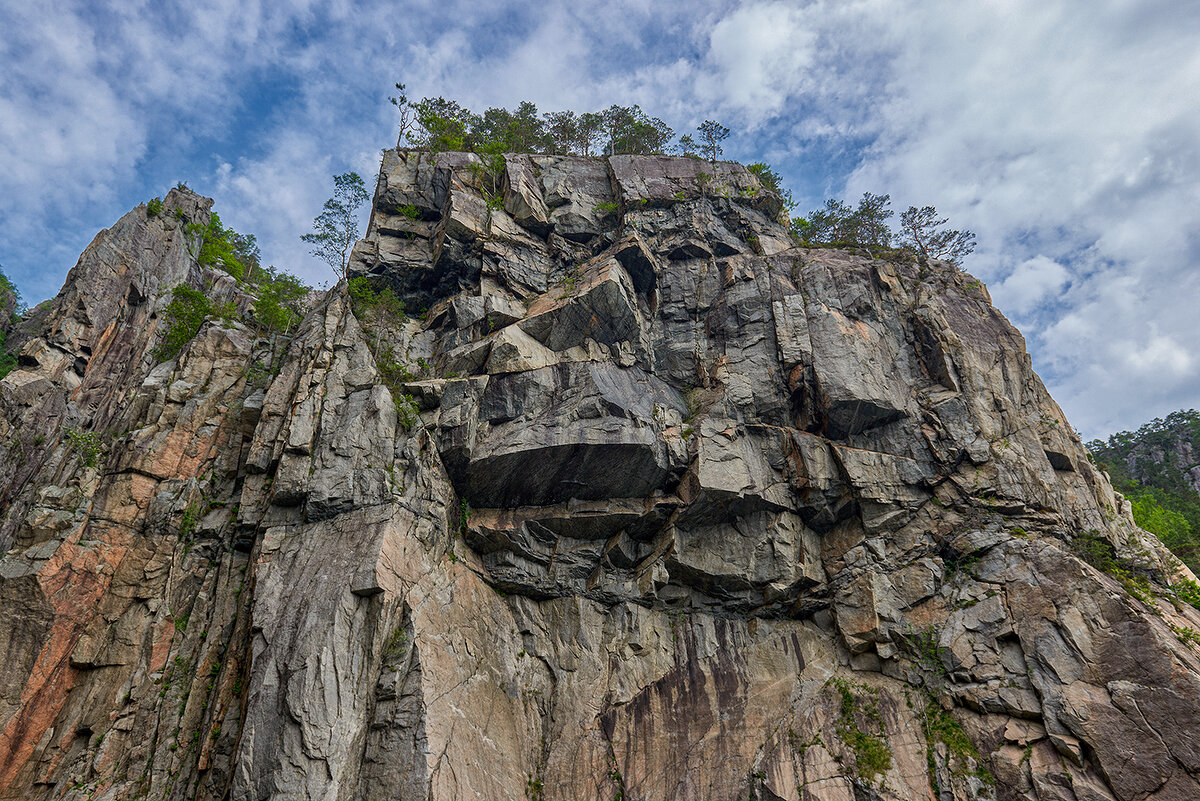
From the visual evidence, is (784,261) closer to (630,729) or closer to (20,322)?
(630,729)

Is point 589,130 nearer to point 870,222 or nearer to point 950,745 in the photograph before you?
point 870,222

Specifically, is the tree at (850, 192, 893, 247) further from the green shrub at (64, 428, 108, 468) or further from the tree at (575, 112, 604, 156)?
the green shrub at (64, 428, 108, 468)

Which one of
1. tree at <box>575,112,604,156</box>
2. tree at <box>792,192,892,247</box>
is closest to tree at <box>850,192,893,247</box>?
tree at <box>792,192,892,247</box>

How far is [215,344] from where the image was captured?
23047 mm

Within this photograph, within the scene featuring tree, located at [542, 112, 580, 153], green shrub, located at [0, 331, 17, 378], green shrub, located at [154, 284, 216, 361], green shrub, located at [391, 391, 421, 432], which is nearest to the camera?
green shrub, located at [391, 391, 421, 432]

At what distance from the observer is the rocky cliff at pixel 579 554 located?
14422 millimetres

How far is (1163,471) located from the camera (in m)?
44.4

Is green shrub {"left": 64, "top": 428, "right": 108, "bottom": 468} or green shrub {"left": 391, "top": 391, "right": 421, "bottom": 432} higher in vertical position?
green shrub {"left": 391, "top": 391, "right": 421, "bottom": 432}

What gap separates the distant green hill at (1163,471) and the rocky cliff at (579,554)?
593 inches

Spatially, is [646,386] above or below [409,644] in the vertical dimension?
above

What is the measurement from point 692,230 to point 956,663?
70.7 feet

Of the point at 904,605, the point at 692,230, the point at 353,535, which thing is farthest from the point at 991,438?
the point at 353,535

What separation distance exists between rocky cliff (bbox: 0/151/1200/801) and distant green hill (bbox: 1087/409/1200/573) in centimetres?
1507

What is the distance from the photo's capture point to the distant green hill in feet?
104
